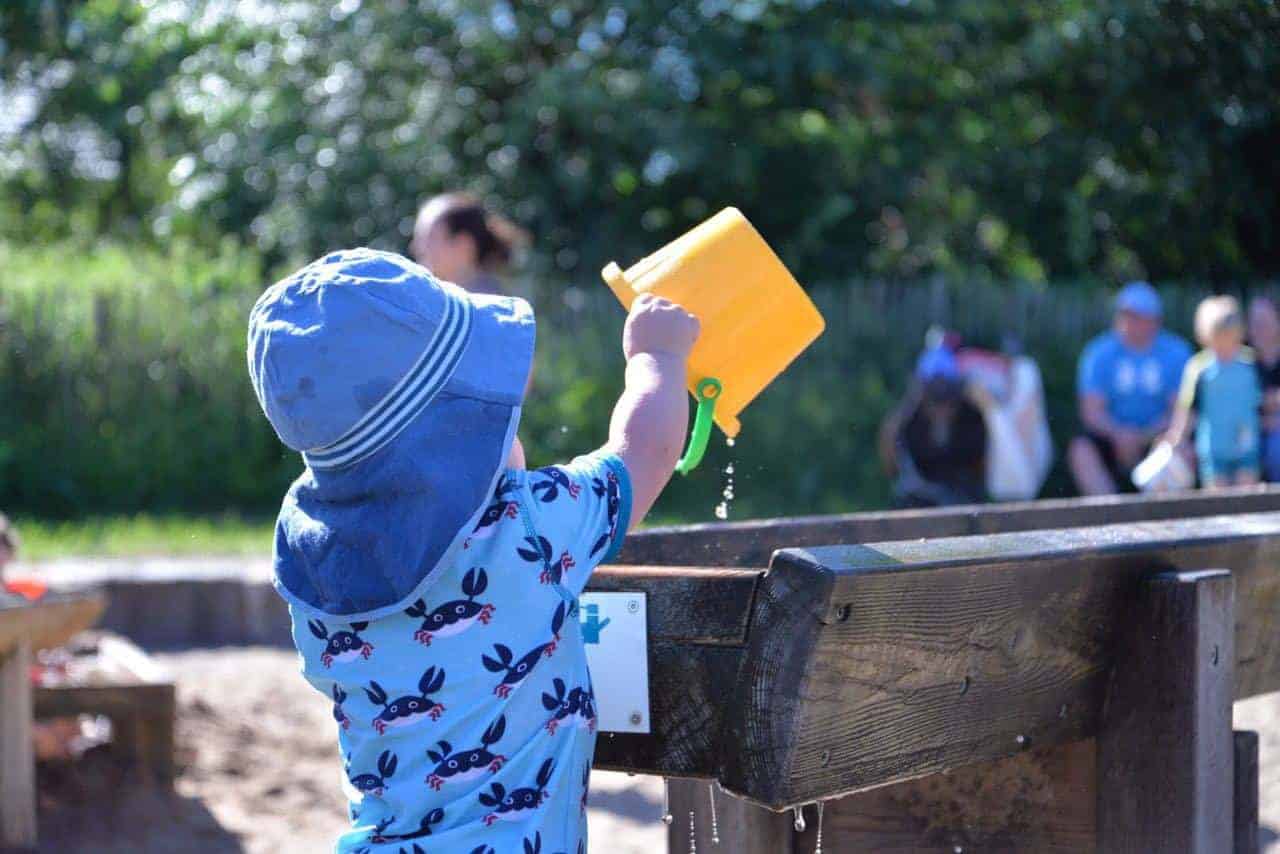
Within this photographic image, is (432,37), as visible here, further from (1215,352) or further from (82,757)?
(82,757)

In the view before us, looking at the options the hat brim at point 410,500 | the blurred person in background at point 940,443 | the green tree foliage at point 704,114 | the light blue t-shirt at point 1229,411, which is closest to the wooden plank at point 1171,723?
the hat brim at point 410,500

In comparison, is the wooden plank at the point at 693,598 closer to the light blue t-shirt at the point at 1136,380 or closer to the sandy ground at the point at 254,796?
the sandy ground at the point at 254,796

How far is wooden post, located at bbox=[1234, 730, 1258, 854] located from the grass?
20.1ft

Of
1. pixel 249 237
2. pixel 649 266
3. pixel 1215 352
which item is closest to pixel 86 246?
pixel 249 237

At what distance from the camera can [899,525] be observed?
9.28 ft

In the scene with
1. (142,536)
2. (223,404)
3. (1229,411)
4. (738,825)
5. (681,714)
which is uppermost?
(681,714)

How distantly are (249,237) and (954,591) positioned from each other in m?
11.4

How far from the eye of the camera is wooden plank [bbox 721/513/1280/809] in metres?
1.66

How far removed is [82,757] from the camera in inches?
181

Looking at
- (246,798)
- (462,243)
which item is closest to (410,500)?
(462,243)

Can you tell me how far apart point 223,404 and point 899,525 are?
7.95m

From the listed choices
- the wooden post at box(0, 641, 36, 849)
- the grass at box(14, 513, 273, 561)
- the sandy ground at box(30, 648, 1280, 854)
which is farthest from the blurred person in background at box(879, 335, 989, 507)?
the wooden post at box(0, 641, 36, 849)

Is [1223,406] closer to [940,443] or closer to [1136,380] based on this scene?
[1136,380]

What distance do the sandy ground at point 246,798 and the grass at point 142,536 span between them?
2347 millimetres
